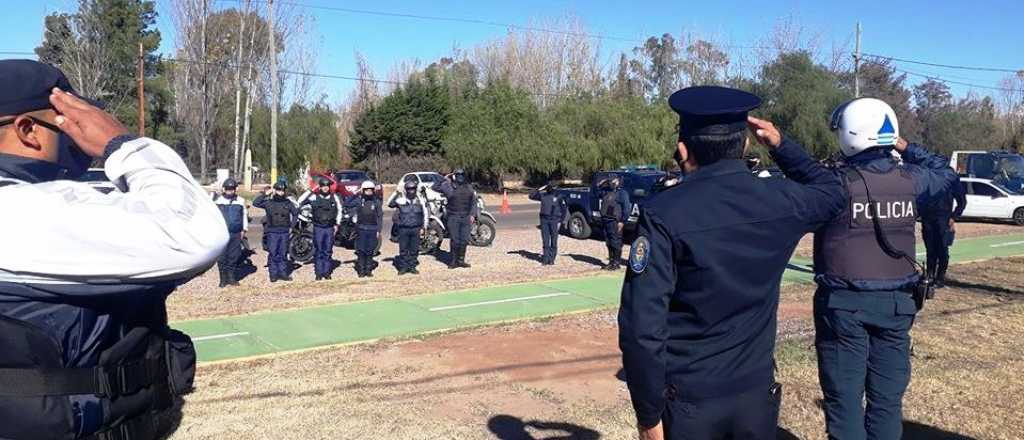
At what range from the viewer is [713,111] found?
2725mm

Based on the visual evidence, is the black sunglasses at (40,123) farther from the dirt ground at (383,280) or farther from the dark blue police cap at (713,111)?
the dirt ground at (383,280)

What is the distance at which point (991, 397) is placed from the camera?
592 cm

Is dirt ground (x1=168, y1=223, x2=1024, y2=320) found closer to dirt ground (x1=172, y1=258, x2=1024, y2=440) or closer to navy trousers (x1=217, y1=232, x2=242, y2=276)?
navy trousers (x1=217, y1=232, x2=242, y2=276)

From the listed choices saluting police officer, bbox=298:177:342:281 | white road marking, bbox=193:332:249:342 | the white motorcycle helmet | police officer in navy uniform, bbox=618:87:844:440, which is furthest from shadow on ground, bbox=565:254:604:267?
police officer in navy uniform, bbox=618:87:844:440

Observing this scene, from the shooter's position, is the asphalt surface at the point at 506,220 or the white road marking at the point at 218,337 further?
the asphalt surface at the point at 506,220

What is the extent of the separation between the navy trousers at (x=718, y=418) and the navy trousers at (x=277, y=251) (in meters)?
10.1

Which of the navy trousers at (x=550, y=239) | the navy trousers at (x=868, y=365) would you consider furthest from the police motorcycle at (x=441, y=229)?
the navy trousers at (x=868, y=365)

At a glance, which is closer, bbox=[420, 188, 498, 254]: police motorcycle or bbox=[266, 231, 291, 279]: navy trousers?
bbox=[266, 231, 291, 279]: navy trousers

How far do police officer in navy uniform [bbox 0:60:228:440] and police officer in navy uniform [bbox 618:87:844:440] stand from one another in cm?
141

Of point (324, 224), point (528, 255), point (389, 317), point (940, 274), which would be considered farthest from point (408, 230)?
point (940, 274)

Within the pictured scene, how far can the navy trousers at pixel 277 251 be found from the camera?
12.0 meters

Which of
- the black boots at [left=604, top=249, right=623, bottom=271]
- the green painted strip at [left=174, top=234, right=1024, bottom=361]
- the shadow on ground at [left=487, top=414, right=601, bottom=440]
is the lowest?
the green painted strip at [left=174, top=234, right=1024, bottom=361]

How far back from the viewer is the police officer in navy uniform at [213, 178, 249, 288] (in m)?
11.3

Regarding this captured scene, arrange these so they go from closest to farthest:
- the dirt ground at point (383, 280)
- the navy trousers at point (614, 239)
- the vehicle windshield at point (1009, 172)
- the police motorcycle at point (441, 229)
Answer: the dirt ground at point (383, 280), the navy trousers at point (614, 239), the police motorcycle at point (441, 229), the vehicle windshield at point (1009, 172)
